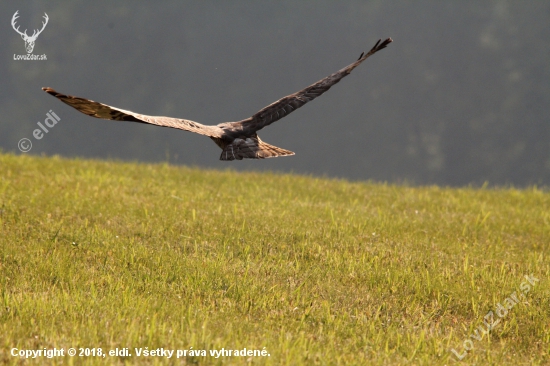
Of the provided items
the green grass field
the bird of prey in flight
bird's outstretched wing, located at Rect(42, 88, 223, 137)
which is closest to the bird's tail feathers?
the bird of prey in flight

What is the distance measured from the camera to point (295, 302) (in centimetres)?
692

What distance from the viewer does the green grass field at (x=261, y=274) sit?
19.2 feet

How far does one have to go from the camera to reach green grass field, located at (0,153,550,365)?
5867mm

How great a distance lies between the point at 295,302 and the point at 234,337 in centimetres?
126

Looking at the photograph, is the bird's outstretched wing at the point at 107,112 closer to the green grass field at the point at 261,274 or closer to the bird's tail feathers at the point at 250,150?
the bird's tail feathers at the point at 250,150

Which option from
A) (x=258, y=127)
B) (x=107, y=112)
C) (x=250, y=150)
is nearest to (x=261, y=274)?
(x=250, y=150)

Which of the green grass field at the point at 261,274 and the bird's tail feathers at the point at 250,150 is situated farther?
the bird's tail feathers at the point at 250,150

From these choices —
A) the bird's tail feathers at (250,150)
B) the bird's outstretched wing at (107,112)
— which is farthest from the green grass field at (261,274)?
the bird's outstretched wing at (107,112)

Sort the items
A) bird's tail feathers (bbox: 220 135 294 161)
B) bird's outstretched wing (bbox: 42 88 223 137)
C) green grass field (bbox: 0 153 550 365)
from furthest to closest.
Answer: bird's tail feathers (bbox: 220 135 294 161) < green grass field (bbox: 0 153 550 365) < bird's outstretched wing (bbox: 42 88 223 137)

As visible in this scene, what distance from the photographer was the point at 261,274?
7719 millimetres

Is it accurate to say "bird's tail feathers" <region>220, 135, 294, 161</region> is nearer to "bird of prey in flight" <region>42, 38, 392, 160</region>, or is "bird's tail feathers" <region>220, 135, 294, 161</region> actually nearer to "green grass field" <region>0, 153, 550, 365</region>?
"bird of prey in flight" <region>42, 38, 392, 160</region>

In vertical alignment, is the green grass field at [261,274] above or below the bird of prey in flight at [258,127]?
below

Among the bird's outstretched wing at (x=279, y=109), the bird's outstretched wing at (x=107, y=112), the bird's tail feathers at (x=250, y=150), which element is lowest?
the bird's tail feathers at (x=250, y=150)

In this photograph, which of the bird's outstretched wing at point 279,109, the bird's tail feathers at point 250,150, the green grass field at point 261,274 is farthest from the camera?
the bird's outstretched wing at point 279,109
